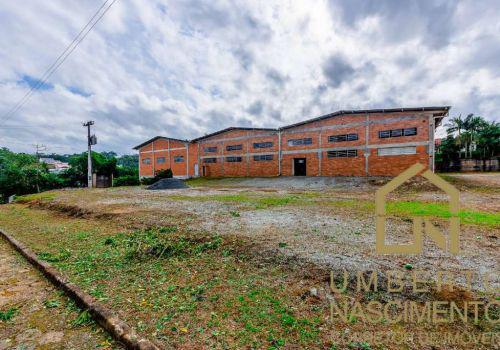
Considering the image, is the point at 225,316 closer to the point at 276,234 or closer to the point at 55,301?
the point at 55,301

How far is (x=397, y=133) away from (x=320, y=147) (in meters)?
6.79

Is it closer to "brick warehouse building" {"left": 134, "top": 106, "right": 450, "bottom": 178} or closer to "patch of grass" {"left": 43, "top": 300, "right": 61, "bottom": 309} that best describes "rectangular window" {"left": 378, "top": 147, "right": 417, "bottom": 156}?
"brick warehouse building" {"left": 134, "top": 106, "right": 450, "bottom": 178}

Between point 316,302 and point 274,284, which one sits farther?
point 274,284

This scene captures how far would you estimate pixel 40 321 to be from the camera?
119 inches

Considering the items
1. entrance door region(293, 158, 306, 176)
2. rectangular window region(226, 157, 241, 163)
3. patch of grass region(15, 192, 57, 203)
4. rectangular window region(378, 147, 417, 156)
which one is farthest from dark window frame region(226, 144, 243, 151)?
patch of grass region(15, 192, 57, 203)

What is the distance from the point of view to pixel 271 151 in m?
28.0

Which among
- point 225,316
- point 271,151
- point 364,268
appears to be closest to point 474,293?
point 364,268

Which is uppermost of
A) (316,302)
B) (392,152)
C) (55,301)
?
(392,152)

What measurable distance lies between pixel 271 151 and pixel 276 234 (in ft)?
74.9

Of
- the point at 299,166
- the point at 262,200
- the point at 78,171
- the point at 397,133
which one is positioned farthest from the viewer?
the point at 78,171

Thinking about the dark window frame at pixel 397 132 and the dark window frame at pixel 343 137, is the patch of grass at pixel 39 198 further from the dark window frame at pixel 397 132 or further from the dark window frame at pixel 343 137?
the dark window frame at pixel 397 132

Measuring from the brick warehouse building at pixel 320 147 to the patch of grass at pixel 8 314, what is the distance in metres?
23.6

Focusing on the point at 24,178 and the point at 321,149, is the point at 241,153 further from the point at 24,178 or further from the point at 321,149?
the point at 24,178

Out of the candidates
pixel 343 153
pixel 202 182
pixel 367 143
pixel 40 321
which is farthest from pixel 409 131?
pixel 40 321
